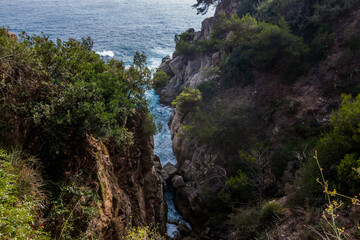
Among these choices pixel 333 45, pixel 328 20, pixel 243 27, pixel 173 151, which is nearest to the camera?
pixel 333 45

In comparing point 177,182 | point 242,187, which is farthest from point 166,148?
point 242,187

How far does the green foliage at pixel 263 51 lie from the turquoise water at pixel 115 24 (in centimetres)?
1214

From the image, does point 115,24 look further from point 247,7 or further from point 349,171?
point 349,171

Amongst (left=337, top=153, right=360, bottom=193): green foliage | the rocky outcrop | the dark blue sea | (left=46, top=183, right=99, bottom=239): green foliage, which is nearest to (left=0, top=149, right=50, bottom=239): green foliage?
(left=46, top=183, right=99, bottom=239): green foliage

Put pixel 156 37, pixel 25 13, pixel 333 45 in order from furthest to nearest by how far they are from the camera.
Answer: pixel 25 13 < pixel 156 37 < pixel 333 45

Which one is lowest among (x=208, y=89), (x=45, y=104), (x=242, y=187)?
(x=242, y=187)

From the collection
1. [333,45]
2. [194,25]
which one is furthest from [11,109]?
[194,25]

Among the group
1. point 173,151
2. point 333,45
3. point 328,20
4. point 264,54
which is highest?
point 328,20

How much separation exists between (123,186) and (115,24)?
65.1 meters

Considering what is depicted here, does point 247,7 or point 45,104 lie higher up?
point 247,7

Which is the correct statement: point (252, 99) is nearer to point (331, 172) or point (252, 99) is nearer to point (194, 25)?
point (331, 172)

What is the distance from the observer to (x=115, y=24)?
63.7 m

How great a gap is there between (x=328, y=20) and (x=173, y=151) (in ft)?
65.0

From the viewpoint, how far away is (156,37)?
58.2 meters
